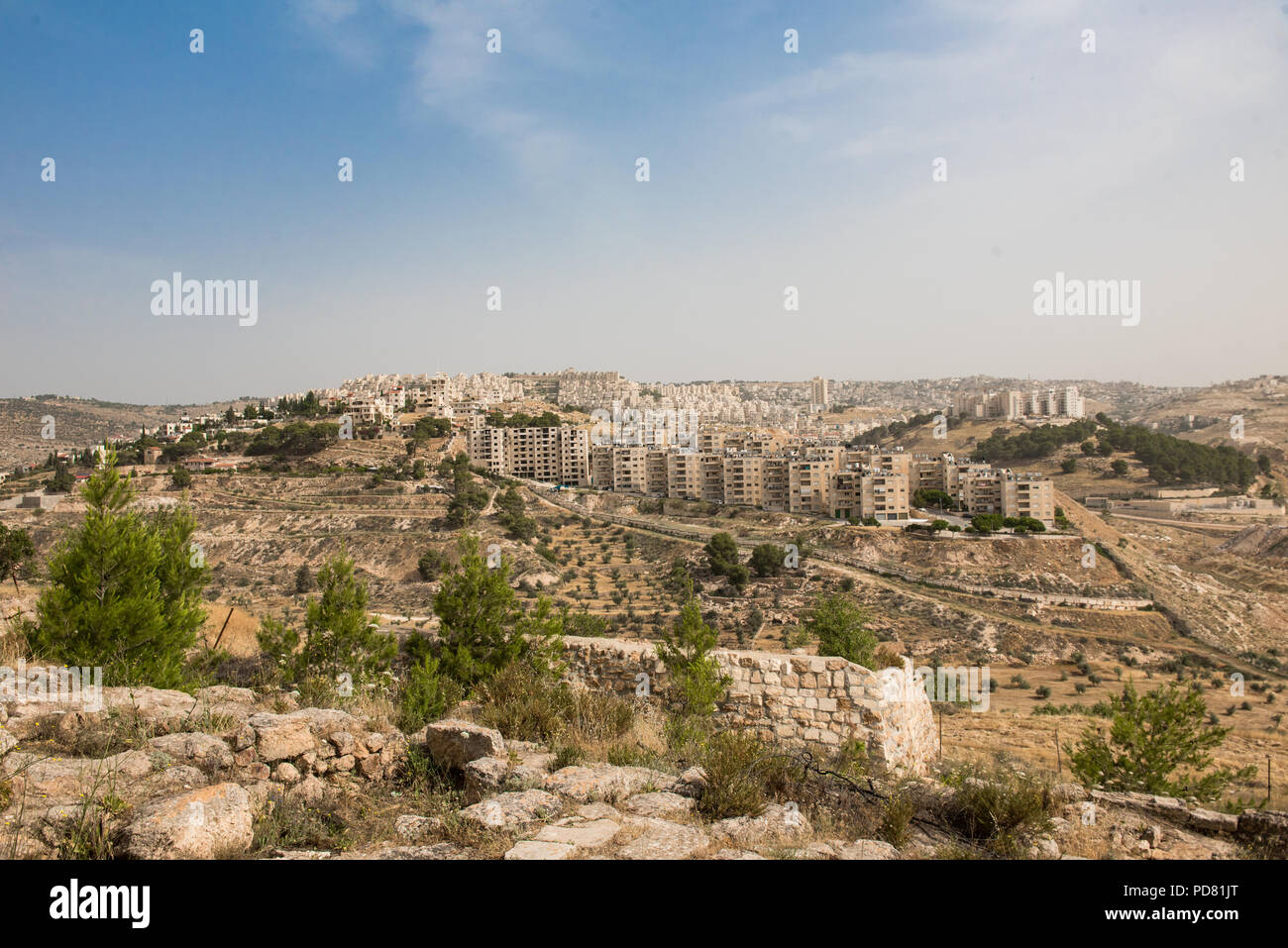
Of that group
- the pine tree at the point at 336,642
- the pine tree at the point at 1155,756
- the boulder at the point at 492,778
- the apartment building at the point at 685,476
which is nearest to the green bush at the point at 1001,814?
the boulder at the point at 492,778

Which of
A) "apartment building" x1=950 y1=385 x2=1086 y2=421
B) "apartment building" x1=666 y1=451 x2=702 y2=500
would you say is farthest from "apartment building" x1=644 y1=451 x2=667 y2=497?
"apartment building" x1=950 y1=385 x2=1086 y2=421

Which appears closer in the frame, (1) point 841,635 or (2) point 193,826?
(2) point 193,826

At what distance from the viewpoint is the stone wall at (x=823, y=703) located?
24.2ft

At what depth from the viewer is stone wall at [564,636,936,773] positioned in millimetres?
7379

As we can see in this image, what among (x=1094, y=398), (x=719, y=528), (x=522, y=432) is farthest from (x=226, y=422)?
(x=1094, y=398)

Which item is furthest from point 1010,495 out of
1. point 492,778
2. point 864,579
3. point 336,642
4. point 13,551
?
point 492,778

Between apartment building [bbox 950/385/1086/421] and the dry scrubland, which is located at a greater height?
apartment building [bbox 950/385/1086/421]

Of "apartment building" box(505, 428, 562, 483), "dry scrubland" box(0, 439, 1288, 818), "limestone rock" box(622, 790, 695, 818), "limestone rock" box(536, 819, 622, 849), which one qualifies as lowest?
"dry scrubland" box(0, 439, 1288, 818)

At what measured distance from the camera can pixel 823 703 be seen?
7.51m

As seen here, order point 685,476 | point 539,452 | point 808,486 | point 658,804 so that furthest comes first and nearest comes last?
point 539,452 < point 685,476 < point 808,486 < point 658,804

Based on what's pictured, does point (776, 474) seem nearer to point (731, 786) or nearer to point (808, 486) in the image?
point (808, 486)
